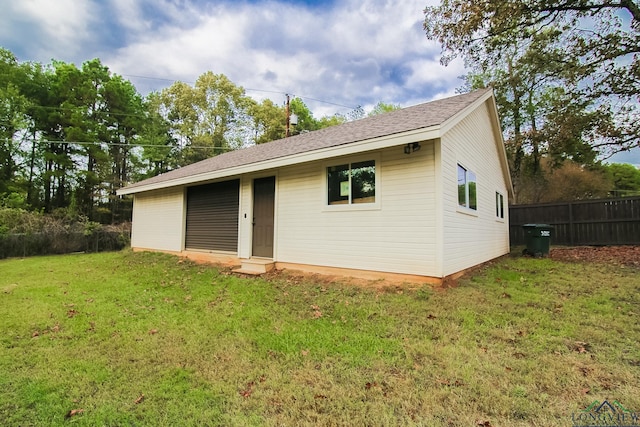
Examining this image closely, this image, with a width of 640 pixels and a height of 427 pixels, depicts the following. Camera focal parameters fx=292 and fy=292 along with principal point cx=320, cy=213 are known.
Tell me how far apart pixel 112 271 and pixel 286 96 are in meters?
13.6

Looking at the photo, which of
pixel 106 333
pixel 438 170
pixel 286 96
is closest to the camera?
pixel 106 333

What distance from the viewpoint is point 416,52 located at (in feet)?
40.1

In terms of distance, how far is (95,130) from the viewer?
64.0ft

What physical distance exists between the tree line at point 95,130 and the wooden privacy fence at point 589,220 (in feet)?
65.4

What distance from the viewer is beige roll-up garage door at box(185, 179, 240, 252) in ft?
29.0

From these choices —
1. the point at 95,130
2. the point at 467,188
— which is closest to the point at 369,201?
the point at 467,188

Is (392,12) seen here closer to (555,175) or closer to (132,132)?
(555,175)

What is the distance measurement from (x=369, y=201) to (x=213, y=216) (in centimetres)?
563

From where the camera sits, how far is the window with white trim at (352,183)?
600 cm

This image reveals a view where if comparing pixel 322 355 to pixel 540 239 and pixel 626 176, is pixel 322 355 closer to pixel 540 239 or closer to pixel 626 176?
pixel 540 239

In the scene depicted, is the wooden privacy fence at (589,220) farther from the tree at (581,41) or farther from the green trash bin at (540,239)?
the green trash bin at (540,239)

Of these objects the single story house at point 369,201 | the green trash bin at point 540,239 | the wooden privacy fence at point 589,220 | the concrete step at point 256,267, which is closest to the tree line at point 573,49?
the wooden privacy fence at point 589,220

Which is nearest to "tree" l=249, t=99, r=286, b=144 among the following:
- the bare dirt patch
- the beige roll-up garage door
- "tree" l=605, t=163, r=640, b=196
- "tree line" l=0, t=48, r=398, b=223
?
"tree line" l=0, t=48, r=398, b=223

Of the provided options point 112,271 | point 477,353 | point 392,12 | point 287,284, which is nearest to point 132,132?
point 112,271
